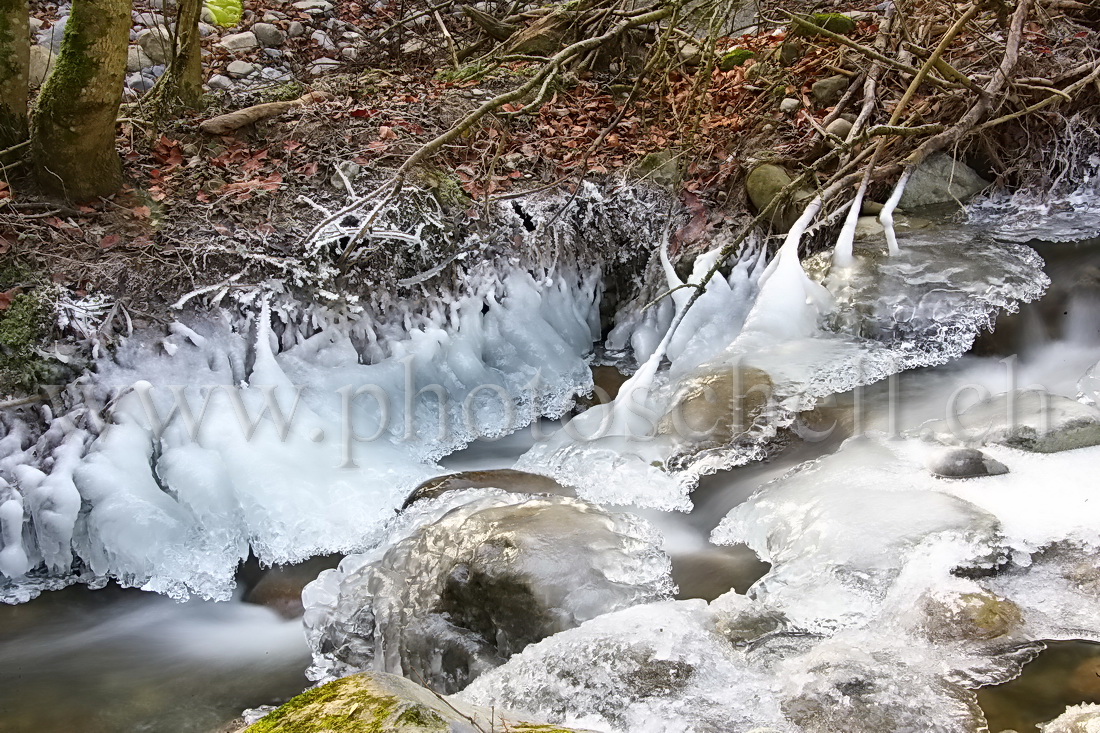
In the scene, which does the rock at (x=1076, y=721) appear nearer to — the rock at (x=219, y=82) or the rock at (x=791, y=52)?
the rock at (x=791, y=52)

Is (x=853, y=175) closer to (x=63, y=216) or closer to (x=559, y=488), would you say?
(x=559, y=488)

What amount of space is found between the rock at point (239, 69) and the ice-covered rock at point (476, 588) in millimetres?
4342

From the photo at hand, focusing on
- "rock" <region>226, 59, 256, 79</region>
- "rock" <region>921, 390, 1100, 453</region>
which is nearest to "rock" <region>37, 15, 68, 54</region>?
"rock" <region>226, 59, 256, 79</region>

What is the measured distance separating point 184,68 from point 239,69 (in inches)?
33.2

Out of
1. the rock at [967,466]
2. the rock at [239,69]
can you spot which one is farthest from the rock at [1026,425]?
the rock at [239,69]

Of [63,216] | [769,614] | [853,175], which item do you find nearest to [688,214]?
[853,175]

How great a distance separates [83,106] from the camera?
434 centimetres

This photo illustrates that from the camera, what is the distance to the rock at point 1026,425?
11.8ft

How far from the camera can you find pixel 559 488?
13.4ft

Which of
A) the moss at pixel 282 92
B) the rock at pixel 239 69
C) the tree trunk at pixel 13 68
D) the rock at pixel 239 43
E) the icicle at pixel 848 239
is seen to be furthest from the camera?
the rock at pixel 239 43

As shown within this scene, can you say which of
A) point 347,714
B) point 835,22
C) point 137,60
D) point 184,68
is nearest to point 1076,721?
point 347,714

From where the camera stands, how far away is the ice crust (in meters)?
3.69

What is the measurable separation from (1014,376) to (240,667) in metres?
4.03

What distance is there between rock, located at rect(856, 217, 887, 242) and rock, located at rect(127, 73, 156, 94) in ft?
16.2
